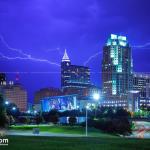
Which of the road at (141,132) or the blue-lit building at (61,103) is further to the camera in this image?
the blue-lit building at (61,103)

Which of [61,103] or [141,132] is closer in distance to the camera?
[141,132]

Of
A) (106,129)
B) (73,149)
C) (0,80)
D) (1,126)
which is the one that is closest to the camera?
(73,149)

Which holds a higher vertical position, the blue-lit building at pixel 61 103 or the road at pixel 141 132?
the blue-lit building at pixel 61 103

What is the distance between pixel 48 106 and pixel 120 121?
436ft

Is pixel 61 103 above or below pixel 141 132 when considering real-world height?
above

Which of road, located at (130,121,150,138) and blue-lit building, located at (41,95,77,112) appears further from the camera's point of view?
blue-lit building, located at (41,95,77,112)

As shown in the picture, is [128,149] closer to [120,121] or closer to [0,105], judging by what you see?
[0,105]

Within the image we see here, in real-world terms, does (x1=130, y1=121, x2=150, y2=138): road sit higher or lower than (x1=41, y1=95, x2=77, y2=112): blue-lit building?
lower

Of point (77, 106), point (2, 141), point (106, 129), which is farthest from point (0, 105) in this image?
point (77, 106)

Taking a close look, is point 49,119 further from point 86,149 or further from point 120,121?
point 86,149

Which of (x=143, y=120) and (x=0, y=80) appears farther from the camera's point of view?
(x=143, y=120)

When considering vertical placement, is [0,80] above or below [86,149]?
above

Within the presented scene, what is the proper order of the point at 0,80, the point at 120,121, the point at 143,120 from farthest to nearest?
the point at 143,120 → the point at 120,121 → the point at 0,80

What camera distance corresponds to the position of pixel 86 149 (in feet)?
54.4
